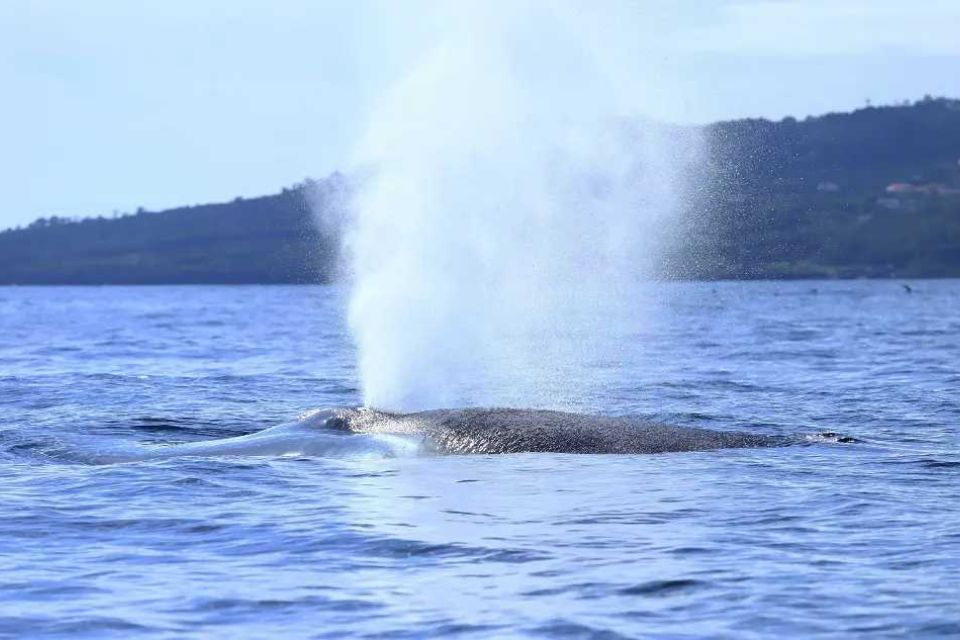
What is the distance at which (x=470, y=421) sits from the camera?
62.3ft

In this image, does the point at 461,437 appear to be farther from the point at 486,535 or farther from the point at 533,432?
the point at 486,535

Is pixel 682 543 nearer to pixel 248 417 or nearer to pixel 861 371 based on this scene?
pixel 248 417

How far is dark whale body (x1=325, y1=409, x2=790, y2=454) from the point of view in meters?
18.5

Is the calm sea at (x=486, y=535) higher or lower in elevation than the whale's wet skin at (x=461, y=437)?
lower

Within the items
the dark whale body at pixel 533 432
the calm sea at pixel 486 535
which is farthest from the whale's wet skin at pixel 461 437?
the calm sea at pixel 486 535

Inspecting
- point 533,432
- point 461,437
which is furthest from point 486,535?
point 533,432

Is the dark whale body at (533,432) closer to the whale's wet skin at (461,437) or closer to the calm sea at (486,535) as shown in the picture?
the whale's wet skin at (461,437)

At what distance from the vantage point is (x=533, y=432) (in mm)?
18750

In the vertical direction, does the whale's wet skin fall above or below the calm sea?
above

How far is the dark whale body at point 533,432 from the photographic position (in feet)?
60.5

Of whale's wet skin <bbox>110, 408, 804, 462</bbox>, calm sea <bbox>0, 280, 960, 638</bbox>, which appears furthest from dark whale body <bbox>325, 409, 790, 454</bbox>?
calm sea <bbox>0, 280, 960, 638</bbox>

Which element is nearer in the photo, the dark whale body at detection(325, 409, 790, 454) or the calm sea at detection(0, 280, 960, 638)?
the calm sea at detection(0, 280, 960, 638)

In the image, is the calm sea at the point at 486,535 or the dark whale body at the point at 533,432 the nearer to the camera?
the calm sea at the point at 486,535

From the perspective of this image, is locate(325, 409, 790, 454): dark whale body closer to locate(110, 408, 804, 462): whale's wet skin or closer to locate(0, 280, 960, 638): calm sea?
locate(110, 408, 804, 462): whale's wet skin
